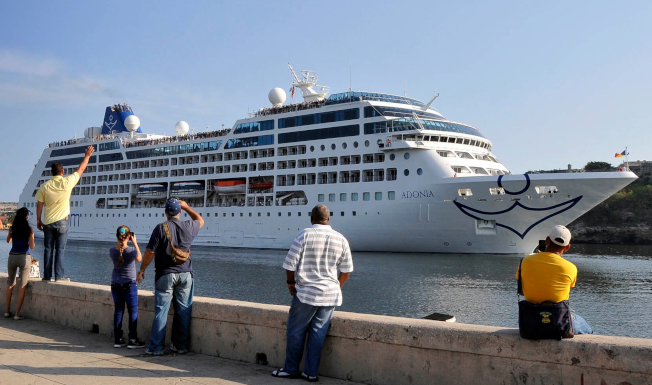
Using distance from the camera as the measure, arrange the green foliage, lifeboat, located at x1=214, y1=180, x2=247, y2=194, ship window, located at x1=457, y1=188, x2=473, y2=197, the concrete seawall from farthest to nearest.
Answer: the green foliage < lifeboat, located at x1=214, y1=180, x2=247, y2=194 < ship window, located at x1=457, y1=188, x2=473, y2=197 < the concrete seawall

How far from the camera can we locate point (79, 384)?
4.50m

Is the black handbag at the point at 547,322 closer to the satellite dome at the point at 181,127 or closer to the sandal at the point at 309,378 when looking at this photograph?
the sandal at the point at 309,378

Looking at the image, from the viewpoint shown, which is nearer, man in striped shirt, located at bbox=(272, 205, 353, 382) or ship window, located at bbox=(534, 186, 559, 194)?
man in striped shirt, located at bbox=(272, 205, 353, 382)

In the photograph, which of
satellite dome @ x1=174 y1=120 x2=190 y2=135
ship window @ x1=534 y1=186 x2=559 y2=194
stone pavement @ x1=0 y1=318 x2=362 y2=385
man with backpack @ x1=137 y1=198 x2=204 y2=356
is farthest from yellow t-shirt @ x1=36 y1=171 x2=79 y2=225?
satellite dome @ x1=174 y1=120 x2=190 y2=135

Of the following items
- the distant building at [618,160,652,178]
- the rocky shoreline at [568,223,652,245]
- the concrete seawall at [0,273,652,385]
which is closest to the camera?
the concrete seawall at [0,273,652,385]

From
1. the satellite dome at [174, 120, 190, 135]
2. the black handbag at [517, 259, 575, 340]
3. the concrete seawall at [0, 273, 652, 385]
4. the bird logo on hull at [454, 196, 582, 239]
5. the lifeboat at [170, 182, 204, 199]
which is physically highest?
the satellite dome at [174, 120, 190, 135]

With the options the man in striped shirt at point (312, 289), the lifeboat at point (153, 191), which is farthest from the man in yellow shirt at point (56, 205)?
the lifeboat at point (153, 191)

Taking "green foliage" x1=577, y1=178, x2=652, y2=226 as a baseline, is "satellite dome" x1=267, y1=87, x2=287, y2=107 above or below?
above

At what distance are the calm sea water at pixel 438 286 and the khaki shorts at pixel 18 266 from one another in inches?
367

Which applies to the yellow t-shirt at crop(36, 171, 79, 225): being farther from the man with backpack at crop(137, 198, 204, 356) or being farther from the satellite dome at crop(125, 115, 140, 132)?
the satellite dome at crop(125, 115, 140, 132)

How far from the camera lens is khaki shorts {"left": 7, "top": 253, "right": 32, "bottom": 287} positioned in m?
7.70

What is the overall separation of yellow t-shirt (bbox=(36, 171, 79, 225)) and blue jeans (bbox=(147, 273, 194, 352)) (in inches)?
98.0

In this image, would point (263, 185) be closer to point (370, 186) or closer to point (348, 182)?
point (348, 182)

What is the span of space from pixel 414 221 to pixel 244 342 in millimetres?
27921
